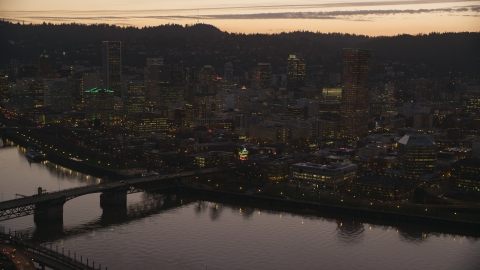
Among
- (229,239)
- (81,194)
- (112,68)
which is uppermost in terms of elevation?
(112,68)

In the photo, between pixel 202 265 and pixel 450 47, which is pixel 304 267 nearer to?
pixel 202 265

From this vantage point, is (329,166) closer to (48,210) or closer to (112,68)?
(48,210)

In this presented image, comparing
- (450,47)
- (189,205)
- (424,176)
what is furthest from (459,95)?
(189,205)

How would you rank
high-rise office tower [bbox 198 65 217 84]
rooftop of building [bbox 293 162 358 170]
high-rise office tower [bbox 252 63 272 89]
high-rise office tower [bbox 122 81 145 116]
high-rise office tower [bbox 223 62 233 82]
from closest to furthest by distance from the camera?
rooftop of building [bbox 293 162 358 170] < high-rise office tower [bbox 122 81 145 116] < high-rise office tower [bbox 198 65 217 84] < high-rise office tower [bbox 252 63 272 89] < high-rise office tower [bbox 223 62 233 82]

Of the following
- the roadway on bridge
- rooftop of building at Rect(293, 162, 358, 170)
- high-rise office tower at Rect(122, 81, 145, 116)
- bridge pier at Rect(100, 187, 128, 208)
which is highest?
high-rise office tower at Rect(122, 81, 145, 116)

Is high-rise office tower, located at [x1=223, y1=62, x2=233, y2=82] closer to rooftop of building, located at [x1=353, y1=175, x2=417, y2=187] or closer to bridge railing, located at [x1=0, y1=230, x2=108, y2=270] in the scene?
rooftop of building, located at [x1=353, y1=175, x2=417, y2=187]

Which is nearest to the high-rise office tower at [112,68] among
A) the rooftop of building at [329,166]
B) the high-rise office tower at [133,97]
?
the high-rise office tower at [133,97]

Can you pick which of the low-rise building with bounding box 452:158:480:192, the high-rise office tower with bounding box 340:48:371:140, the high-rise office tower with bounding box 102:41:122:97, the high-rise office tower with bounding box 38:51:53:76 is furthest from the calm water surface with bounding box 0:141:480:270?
the high-rise office tower with bounding box 38:51:53:76

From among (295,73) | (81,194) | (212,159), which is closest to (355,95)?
(212,159)
